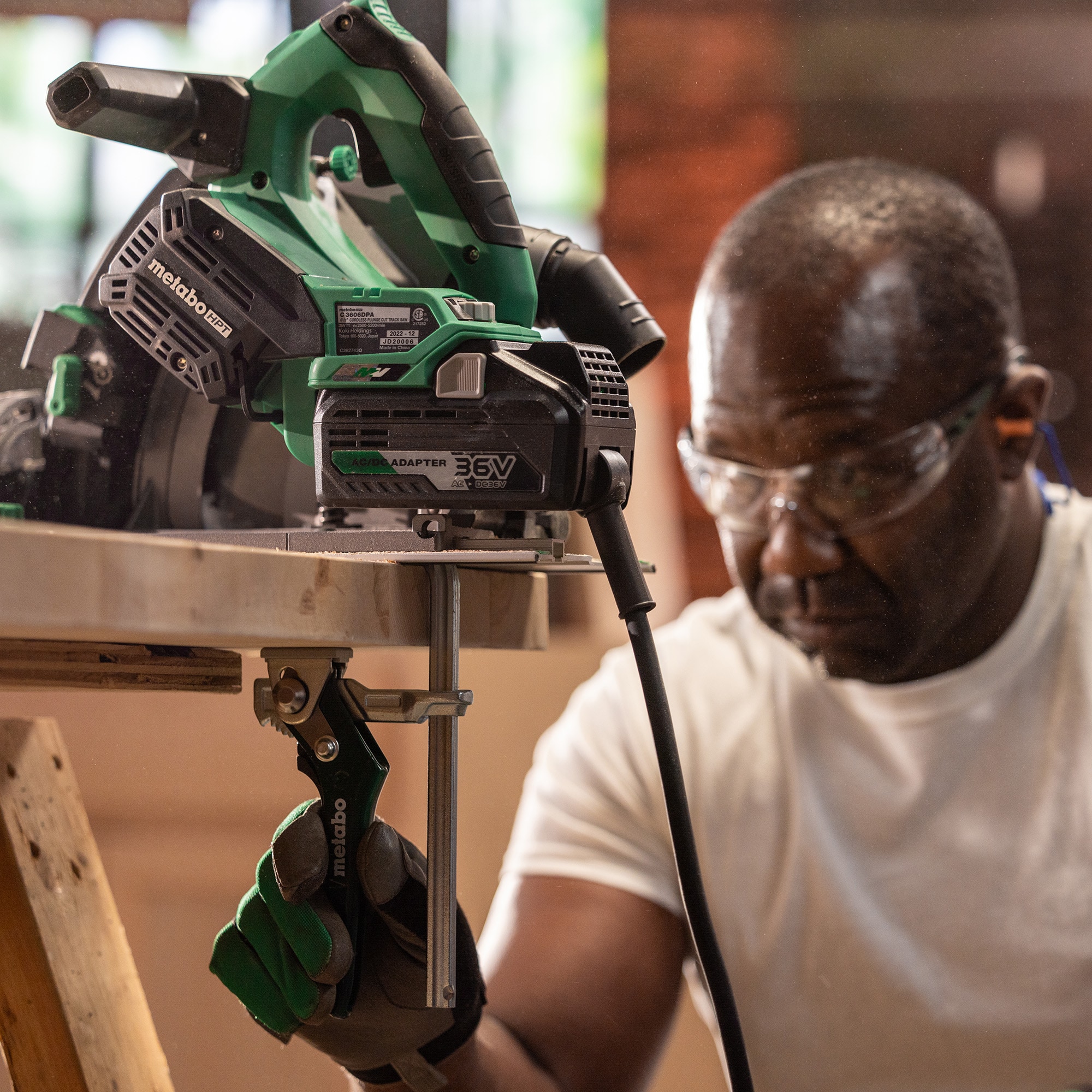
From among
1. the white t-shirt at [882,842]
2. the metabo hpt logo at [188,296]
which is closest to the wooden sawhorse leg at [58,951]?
the metabo hpt logo at [188,296]

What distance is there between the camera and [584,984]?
3.41 feet

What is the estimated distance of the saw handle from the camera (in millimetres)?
523

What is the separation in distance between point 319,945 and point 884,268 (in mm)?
651

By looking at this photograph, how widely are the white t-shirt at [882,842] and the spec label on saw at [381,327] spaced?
703 millimetres

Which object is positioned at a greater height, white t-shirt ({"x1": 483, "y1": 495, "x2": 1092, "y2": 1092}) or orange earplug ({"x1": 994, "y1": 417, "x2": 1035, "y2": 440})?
orange earplug ({"x1": 994, "y1": 417, "x2": 1035, "y2": 440})

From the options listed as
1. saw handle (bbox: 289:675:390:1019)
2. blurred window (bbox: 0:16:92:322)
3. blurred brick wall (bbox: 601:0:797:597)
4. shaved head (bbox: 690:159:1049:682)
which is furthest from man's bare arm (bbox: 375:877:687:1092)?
blurred brick wall (bbox: 601:0:797:597)

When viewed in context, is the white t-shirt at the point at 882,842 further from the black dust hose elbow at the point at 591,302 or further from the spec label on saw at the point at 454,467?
the spec label on saw at the point at 454,467

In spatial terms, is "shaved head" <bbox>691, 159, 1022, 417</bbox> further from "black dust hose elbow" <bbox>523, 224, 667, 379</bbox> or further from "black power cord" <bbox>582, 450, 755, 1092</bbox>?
"black power cord" <bbox>582, 450, 755, 1092</bbox>

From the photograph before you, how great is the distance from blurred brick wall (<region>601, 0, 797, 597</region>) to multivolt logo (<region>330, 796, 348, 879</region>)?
1095 mm

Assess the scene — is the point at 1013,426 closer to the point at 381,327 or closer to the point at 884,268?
the point at 884,268

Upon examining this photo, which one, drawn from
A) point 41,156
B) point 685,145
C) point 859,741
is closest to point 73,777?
point 41,156

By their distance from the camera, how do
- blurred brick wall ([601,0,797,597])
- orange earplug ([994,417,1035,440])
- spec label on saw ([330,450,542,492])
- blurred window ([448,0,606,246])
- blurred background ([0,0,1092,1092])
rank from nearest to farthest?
spec label on saw ([330,450,542,492]) < blurred background ([0,0,1092,1092]) < orange earplug ([994,417,1035,440]) < blurred window ([448,0,606,246]) < blurred brick wall ([601,0,797,597])

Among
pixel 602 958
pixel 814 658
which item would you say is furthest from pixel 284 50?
pixel 602 958

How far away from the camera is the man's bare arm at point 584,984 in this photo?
3.20 ft
